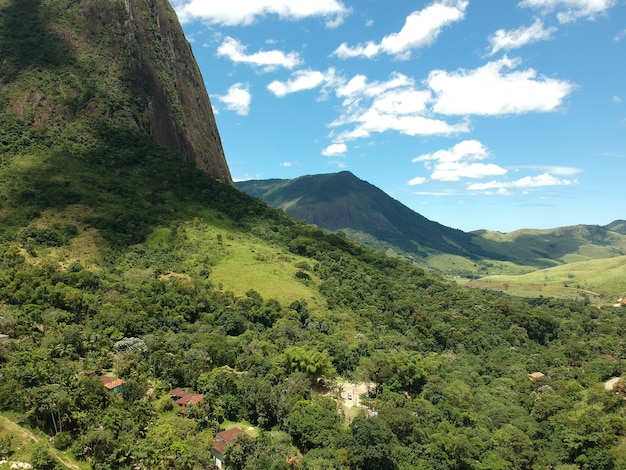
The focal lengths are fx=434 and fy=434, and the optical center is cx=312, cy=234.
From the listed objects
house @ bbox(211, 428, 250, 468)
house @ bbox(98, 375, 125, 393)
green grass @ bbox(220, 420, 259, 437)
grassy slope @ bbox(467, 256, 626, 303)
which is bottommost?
green grass @ bbox(220, 420, 259, 437)

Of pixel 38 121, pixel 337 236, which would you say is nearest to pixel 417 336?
pixel 337 236

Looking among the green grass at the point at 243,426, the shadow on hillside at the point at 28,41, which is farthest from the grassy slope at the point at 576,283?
Result: the shadow on hillside at the point at 28,41

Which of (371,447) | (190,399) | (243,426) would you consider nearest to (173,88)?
(190,399)

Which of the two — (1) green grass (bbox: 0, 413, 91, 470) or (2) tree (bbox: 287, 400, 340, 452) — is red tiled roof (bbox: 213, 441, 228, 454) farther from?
(1) green grass (bbox: 0, 413, 91, 470)

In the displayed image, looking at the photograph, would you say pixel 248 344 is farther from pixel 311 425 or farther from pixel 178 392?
pixel 311 425

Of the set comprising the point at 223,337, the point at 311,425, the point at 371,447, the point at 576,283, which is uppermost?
the point at 576,283

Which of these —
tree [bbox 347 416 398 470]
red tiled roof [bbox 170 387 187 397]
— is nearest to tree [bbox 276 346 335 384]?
red tiled roof [bbox 170 387 187 397]

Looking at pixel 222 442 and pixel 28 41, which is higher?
pixel 28 41
